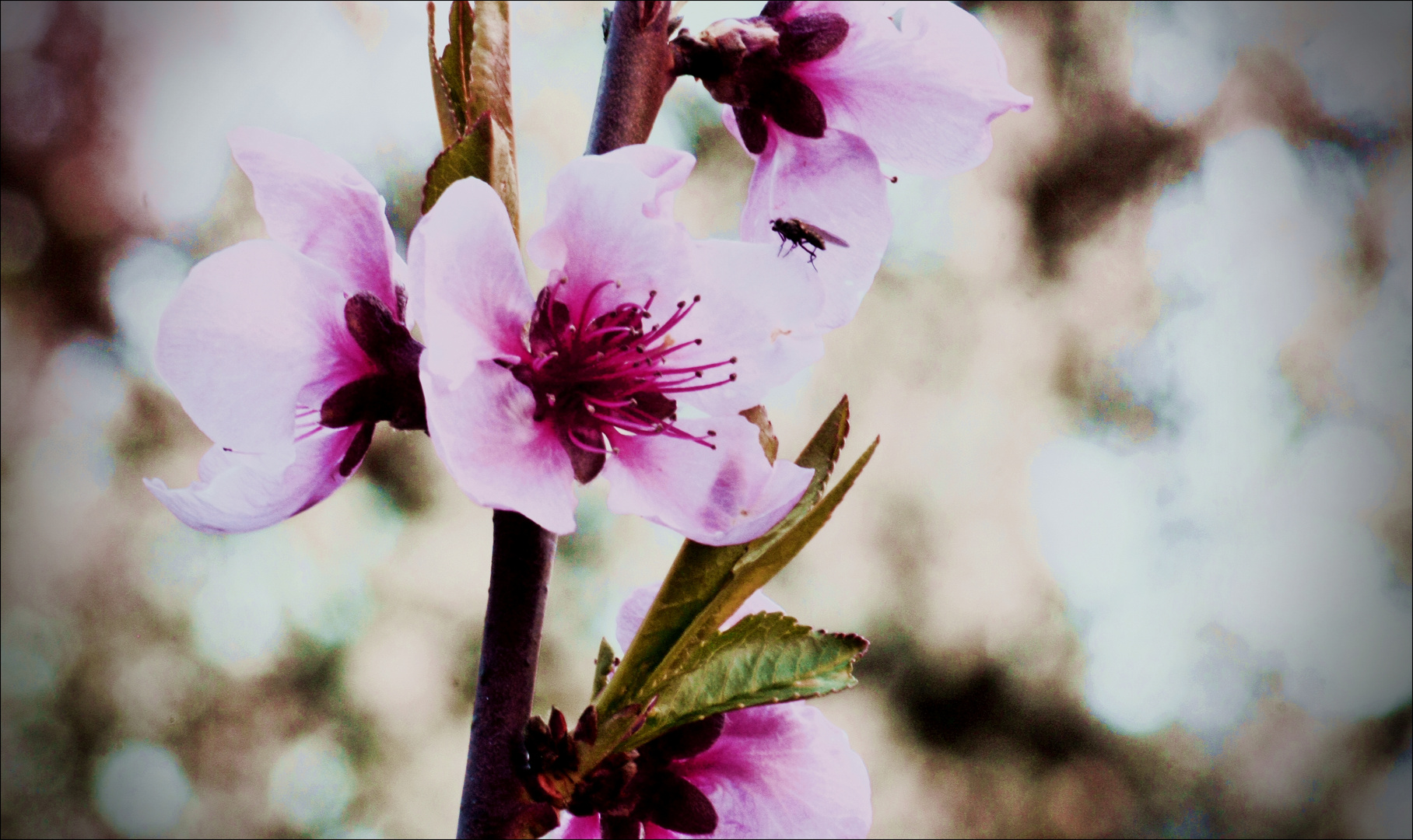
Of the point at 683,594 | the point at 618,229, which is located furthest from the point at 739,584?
the point at 618,229

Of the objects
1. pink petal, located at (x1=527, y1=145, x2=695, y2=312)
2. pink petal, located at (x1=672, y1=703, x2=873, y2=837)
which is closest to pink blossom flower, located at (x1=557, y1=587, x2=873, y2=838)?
pink petal, located at (x1=672, y1=703, x2=873, y2=837)

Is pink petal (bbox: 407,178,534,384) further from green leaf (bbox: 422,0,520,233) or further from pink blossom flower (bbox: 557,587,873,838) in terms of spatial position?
pink blossom flower (bbox: 557,587,873,838)

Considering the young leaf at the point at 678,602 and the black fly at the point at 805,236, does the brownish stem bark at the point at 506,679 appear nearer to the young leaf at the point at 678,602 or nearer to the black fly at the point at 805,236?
the young leaf at the point at 678,602

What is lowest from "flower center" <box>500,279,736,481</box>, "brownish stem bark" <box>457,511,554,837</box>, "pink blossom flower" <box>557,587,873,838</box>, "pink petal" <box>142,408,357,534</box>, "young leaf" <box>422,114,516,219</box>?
"pink blossom flower" <box>557,587,873,838</box>

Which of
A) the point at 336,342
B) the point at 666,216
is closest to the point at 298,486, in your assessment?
the point at 336,342

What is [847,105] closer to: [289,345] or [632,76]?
[632,76]

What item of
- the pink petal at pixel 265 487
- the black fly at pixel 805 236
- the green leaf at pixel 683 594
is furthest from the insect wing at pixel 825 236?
the pink petal at pixel 265 487
